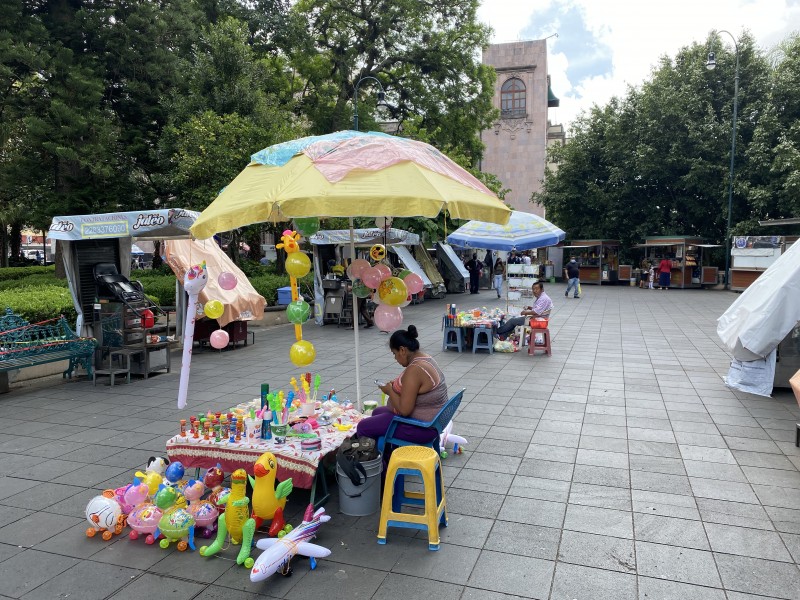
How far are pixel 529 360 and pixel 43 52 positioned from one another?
14578 mm

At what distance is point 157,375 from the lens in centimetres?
923

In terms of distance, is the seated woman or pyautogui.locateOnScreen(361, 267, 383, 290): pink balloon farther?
pyautogui.locateOnScreen(361, 267, 383, 290): pink balloon

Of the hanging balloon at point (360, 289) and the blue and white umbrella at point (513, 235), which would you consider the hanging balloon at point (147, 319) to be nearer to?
the hanging balloon at point (360, 289)

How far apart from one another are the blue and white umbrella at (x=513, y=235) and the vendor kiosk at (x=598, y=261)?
62.0ft

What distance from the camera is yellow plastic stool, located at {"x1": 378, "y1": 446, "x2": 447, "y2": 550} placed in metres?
3.74

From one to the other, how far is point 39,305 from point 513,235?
9.51 metres

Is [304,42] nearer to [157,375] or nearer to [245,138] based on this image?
[245,138]

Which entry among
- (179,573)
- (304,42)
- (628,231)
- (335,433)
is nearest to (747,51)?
(628,231)

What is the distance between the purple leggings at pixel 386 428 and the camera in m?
4.36

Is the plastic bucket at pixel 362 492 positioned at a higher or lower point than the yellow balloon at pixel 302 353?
lower

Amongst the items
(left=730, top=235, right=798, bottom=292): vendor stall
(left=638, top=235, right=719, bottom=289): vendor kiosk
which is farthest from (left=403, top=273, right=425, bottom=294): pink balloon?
(left=638, top=235, right=719, bottom=289): vendor kiosk

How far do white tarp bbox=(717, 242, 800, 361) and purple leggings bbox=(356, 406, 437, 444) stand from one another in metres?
5.72

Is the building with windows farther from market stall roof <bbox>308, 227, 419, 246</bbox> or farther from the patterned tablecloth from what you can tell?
the patterned tablecloth

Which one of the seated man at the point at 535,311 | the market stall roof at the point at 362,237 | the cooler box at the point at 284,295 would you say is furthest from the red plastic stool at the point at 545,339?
the cooler box at the point at 284,295
